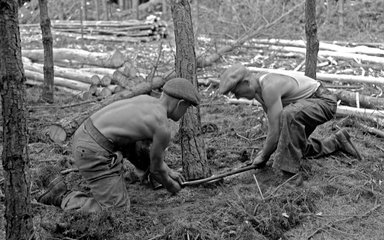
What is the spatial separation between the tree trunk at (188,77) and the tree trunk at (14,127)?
Answer: 209 centimetres

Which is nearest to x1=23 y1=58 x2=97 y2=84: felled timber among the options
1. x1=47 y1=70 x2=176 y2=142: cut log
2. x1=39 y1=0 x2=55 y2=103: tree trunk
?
x1=39 y1=0 x2=55 y2=103: tree trunk

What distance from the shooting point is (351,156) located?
5.77 m

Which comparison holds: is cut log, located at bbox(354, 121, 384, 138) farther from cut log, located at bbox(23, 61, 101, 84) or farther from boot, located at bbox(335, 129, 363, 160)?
cut log, located at bbox(23, 61, 101, 84)

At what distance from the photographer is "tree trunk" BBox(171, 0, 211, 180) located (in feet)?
16.4

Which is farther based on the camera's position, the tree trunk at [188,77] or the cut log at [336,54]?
the cut log at [336,54]

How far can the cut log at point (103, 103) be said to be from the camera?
6.82 metres

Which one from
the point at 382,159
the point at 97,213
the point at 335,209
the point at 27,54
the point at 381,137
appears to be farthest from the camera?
the point at 27,54

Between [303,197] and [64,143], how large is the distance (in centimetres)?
360

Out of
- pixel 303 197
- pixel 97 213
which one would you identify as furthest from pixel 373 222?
pixel 97 213

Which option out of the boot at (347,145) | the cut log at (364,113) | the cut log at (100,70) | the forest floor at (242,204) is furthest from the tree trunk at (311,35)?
the cut log at (100,70)

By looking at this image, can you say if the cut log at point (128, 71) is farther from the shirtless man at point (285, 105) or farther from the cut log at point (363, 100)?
the shirtless man at point (285, 105)

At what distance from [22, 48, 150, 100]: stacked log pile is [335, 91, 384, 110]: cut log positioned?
3677 mm

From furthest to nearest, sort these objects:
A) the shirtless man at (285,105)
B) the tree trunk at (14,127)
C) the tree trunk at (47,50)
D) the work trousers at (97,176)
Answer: the tree trunk at (47,50) < the shirtless man at (285,105) < the work trousers at (97,176) < the tree trunk at (14,127)

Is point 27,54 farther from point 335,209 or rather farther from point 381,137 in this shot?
point 335,209
